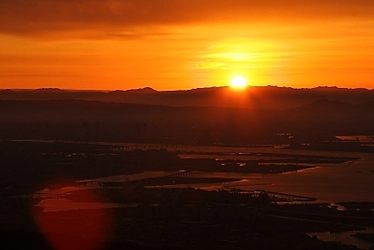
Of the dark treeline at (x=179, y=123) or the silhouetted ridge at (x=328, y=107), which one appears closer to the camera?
the dark treeline at (x=179, y=123)

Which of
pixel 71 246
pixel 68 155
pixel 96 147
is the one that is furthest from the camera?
pixel 96 147

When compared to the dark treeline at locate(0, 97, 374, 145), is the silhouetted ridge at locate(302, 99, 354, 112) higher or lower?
higher

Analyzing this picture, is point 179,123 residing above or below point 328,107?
below

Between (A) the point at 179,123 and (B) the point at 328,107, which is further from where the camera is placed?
(B) the point at 328,107

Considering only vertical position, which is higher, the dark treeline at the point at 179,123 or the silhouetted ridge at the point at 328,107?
the silhouetted ridge at the point at 328,107

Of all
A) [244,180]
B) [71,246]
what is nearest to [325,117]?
[244,180]

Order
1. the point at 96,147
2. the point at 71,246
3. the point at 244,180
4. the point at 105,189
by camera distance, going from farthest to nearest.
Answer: the point at 96,147
the point at 244,180
the point at 105,189
the point at 71,246

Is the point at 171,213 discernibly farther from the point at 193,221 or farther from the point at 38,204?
the point at 38,204

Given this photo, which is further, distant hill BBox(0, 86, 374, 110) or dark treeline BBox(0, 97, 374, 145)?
distant hill BBox(0, 86, 374, 110)

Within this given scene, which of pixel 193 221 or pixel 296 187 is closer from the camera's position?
pixel 193 221

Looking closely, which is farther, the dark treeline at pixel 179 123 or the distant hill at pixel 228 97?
the distant hill at pixel 228 97
